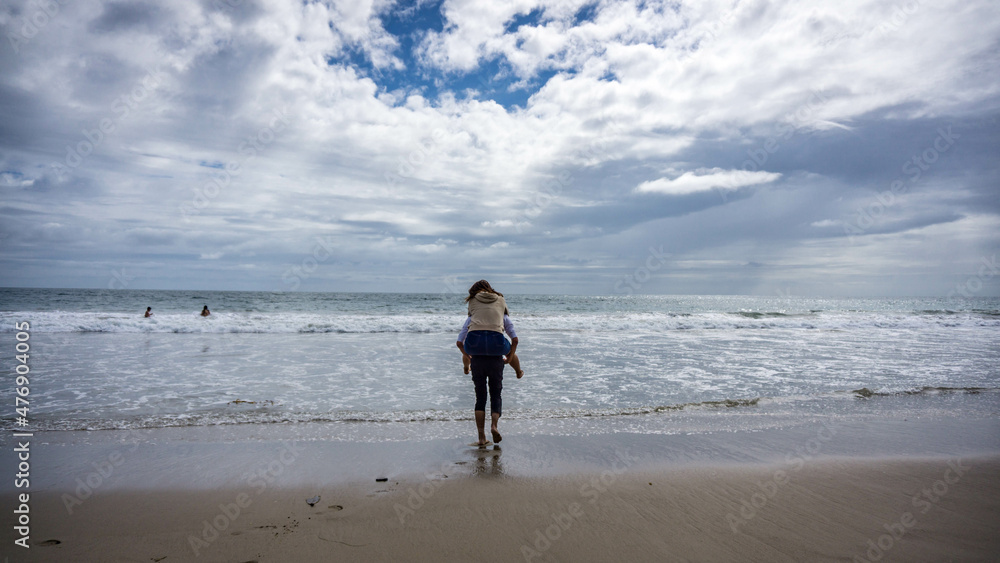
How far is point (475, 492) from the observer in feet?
14.1

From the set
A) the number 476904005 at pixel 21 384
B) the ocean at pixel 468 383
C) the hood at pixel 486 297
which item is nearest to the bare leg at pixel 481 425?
the ocean at pixel 468 383

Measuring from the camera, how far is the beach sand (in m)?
3.32

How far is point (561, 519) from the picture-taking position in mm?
3803

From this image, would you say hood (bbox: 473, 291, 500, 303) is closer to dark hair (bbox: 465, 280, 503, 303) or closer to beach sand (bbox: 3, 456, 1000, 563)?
dark hair (bbox: 465, 280, 503, 303)

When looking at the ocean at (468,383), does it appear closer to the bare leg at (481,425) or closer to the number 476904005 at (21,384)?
the number 476904005 at (21,384)

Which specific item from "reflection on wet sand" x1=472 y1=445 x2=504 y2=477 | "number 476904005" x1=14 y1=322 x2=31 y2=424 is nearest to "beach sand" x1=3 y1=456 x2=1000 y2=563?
"reflection on wet sand" x1=472 y1=445 x2=504 y2=477

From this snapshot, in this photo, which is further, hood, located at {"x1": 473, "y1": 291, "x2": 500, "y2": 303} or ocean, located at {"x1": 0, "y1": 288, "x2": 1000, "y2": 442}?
ocean, located at {"x1": 0, "y1": 288, "x2": 1000, "y2": 442}

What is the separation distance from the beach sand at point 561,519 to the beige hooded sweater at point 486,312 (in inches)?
67.9

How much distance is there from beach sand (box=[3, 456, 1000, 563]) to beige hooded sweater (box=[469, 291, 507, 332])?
1724mm

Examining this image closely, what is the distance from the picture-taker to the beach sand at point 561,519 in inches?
131

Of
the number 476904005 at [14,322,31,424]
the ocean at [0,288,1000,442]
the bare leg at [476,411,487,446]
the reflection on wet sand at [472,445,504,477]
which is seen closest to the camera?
the reflection on wet sand at [472,445,504,477]

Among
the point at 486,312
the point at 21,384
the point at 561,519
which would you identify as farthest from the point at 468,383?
the point at 21,384

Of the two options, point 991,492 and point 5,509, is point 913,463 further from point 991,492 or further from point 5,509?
point 5,509

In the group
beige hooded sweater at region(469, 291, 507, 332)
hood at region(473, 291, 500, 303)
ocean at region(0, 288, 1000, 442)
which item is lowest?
ocean at region(0, 288, 1000, 442)
